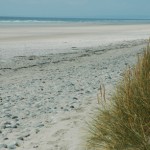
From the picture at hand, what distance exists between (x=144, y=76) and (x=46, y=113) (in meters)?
2.72

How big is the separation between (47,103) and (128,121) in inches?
143

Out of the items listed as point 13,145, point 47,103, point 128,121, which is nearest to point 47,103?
point 47,103

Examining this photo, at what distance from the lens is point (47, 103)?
781cm

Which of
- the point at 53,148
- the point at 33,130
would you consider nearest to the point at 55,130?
the point at 33,130

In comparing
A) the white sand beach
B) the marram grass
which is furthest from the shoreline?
the marram grass

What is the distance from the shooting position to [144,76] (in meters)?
4.72

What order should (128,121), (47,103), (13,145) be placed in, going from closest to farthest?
(128,121)
(13,145)
(47,103)

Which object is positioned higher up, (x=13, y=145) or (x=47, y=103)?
(x=13, y=145)

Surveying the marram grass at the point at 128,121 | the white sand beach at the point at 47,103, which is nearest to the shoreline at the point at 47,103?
the white sand beach at the point at 47,103

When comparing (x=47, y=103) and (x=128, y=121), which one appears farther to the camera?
(x=47, y=103)

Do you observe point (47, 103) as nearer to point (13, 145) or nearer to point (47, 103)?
point (47, 103)

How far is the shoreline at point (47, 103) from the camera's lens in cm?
565

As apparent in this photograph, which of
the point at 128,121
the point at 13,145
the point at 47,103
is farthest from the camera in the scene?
the point at 47,103

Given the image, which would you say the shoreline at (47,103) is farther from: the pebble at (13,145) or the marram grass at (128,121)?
the marram grass at (128,121)
